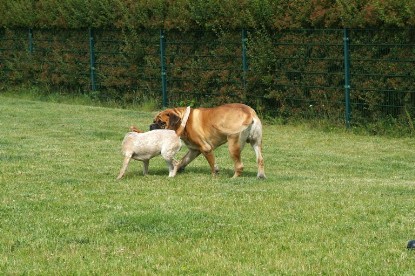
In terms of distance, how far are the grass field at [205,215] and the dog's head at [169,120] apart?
669 mm

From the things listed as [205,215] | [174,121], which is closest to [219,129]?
[174,121]

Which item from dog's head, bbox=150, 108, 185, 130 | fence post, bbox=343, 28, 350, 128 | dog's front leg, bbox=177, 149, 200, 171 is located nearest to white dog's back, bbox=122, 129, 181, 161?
dog's head, bbox=150, 108, 185, 130

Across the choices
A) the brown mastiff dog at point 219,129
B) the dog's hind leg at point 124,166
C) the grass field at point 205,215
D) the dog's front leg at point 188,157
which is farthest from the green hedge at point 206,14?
the dog's hind leg at point 124,166

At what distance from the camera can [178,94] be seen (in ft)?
Result: 80.6

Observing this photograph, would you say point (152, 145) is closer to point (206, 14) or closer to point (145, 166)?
point (145, 166)

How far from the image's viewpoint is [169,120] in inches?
529

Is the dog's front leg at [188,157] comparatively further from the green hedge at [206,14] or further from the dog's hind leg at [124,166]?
the green hedge at [206,14]

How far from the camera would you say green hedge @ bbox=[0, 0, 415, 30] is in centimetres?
1938

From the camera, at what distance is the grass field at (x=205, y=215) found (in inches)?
327

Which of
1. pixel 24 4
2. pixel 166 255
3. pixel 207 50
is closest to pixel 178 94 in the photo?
pixel 207 50

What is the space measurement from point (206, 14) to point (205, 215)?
44.8 ft

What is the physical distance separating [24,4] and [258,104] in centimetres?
A: 1084

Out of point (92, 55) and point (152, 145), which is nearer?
point (152, 145)

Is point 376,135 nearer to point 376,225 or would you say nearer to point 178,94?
point 178,94
